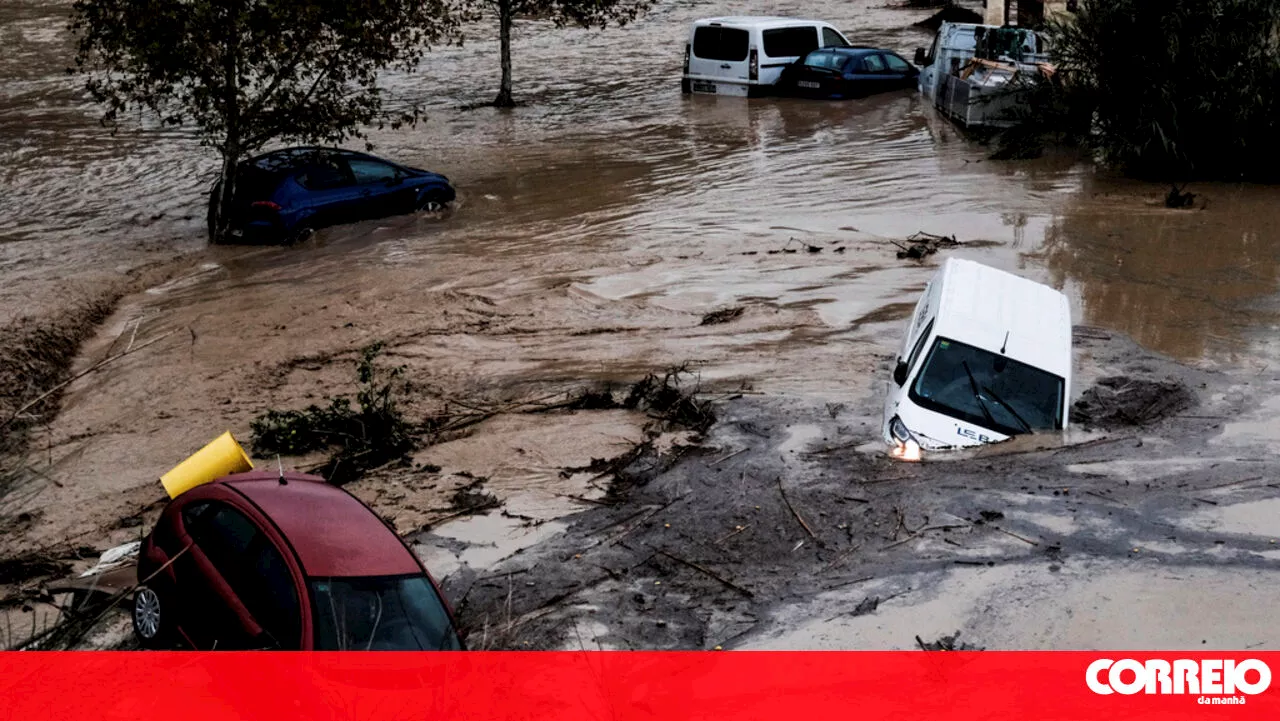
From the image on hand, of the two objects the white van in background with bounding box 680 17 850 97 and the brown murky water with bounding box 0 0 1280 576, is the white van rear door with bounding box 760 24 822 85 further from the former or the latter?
the brown murky water with bounding box 0 0 1280 576

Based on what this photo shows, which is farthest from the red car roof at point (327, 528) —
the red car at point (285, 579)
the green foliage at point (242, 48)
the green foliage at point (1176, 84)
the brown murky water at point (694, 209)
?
the green foliage at point (1176, 84)

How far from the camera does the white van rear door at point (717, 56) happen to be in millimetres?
27031

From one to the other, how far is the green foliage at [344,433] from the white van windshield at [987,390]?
4.02 meters

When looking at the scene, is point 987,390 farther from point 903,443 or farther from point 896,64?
point 896,64

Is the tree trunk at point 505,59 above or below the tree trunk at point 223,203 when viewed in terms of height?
above

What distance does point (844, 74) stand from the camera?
1037 inches

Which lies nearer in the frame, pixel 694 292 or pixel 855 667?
pixel 855 667

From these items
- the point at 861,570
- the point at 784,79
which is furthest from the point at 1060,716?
the point at 784,79

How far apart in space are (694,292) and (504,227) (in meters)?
4.19

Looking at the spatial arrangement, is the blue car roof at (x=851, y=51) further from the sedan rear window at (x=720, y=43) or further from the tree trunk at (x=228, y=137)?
the tree trunk at (x=228, y=137)

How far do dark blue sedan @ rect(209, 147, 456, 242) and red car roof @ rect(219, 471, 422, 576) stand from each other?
1012 cm

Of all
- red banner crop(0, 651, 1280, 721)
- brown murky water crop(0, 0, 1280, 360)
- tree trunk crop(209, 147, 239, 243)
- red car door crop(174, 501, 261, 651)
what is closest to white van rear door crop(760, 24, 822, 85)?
brown murky water crop(0, 0, 1280, 360)

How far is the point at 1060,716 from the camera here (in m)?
6.58

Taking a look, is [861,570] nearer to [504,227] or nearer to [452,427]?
[452,427]
